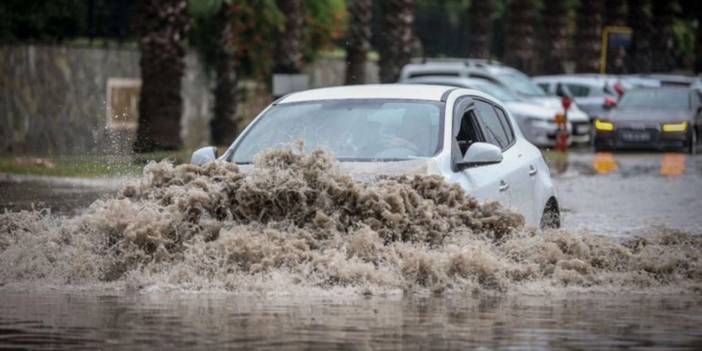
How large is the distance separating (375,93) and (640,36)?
178ft

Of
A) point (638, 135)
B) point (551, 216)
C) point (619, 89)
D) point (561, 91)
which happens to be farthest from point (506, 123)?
point (619, 89)

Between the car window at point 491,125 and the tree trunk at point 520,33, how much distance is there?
36.9 metres

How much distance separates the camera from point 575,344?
8570 millimetres

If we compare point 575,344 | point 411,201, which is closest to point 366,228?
point 411,201

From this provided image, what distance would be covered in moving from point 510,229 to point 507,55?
40.7 metres

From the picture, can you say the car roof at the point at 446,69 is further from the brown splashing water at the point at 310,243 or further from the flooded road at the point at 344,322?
the flooded road at the point at 344,322

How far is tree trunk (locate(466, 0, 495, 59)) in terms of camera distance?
51.0 metres

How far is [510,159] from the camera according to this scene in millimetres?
13102

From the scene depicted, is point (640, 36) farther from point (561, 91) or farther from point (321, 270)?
point (321, 270)

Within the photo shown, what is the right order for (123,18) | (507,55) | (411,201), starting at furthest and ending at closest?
1. (507,55)
2. (123,18)
3. (411,201)

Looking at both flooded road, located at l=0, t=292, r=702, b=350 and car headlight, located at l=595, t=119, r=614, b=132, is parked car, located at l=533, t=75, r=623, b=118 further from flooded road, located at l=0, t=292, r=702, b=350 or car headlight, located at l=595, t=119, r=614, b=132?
flooded road, located at l=0, t=292, r=702, b=350

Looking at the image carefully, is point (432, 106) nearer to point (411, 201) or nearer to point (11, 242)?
point (411, 201)

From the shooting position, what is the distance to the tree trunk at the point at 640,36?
65312 millimetres

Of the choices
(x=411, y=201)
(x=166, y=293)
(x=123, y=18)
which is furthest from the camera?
(x=123, y=18)
